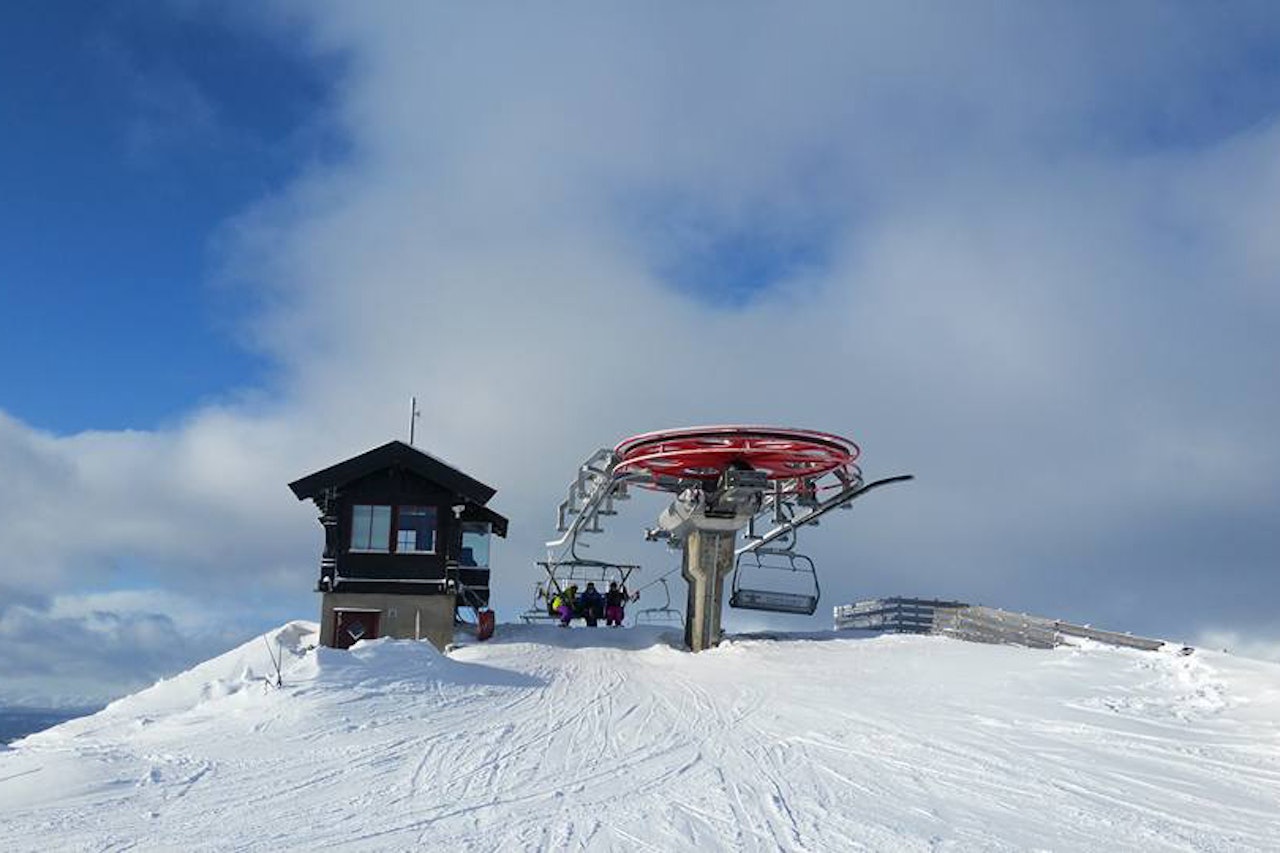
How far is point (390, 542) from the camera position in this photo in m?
29.6

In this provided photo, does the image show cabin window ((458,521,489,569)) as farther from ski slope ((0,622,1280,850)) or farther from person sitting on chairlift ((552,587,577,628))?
ski slope ((0,622,1280,850))

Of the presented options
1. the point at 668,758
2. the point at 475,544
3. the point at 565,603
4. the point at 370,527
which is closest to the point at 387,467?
the point at 370,527

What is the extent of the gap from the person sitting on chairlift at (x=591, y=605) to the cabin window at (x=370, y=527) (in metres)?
7.14

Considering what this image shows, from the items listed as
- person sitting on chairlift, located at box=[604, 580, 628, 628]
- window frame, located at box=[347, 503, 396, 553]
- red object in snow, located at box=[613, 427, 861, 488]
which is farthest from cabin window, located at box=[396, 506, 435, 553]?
person sitting on chairlift, located at box=[604, 580, 628, 628]

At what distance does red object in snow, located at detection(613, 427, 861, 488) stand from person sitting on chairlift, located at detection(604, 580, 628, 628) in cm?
599

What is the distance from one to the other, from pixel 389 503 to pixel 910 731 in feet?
54.3

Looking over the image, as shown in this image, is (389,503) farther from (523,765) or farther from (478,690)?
(523,765)

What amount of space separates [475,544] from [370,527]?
358 cm

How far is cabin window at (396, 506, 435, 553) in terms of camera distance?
97.3 feet

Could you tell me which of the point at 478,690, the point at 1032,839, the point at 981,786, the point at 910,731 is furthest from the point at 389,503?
the point at 1032,839

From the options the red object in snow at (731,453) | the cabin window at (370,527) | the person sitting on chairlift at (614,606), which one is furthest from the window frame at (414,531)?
the person sitting on chairlift at (614,606)

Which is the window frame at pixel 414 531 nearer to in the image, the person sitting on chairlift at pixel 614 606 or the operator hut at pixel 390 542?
the operator hut at pixel 390 542

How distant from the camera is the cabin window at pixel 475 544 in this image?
32.1 m

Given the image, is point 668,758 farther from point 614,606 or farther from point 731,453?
point 614,606
